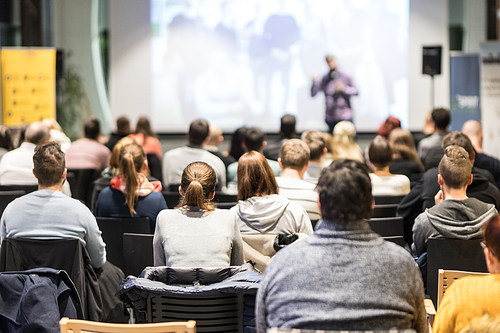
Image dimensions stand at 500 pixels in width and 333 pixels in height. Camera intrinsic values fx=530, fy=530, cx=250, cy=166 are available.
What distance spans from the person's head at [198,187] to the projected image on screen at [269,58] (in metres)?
6.63

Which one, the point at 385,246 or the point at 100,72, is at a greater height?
the point at 100,72

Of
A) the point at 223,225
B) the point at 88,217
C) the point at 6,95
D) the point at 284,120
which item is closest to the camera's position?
the point at 223,225

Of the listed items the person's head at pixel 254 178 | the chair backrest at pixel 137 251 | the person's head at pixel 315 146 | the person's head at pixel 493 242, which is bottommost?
the chair backrest at pixel 137 251

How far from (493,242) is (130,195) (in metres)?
2.26

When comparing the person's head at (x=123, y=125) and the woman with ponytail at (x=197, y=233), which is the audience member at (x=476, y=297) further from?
the person's head at (x=123, y=125)

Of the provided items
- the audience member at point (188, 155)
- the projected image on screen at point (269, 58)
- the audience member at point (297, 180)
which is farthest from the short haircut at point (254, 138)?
the projected image on screen at point (269, 58)

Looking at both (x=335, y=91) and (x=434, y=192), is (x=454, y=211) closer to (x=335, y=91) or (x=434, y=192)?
(x=434, y=192)

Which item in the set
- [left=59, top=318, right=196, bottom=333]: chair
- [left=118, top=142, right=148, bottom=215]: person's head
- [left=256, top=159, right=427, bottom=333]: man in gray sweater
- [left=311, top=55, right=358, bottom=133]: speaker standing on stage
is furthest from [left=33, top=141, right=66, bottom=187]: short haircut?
[left=311, top=55, right=358, bottom=133]: speaker standing on stage

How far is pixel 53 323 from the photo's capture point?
2.05 meters

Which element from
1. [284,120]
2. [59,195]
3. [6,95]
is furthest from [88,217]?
[6,95]

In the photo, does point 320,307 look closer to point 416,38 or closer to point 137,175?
point 137,175

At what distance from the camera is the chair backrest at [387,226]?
309 centimetres

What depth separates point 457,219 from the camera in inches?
107

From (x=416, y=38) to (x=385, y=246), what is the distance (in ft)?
26.5
